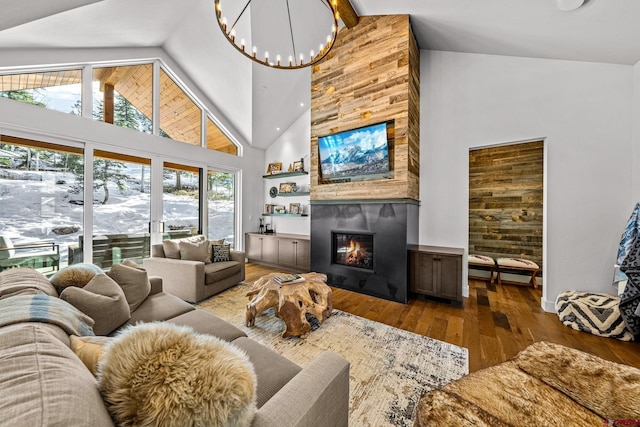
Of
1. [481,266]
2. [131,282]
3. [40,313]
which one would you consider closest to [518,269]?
[481,266]

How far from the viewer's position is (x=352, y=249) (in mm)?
3877

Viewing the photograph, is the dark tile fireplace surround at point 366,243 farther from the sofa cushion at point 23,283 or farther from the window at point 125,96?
the window at point 125,96

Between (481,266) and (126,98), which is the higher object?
(126,98)

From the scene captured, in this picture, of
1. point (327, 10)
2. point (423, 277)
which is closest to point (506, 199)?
point (423, 277)

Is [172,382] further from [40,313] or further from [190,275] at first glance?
[190,275]

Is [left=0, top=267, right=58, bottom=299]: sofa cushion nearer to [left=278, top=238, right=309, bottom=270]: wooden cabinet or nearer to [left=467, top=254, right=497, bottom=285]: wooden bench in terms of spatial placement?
[left=278, top=238, right=309, bottom=270]: wooden cabinet

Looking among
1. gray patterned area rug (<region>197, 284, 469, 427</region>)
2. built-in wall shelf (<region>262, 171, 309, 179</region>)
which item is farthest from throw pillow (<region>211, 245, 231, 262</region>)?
built-in wall shelf (<region>262, 171, 309, 179</region>)

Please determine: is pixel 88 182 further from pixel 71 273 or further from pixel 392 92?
pixel 392 92

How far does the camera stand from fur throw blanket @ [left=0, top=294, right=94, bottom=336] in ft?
2.73

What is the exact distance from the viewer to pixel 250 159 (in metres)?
5.94

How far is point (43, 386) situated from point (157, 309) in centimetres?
161

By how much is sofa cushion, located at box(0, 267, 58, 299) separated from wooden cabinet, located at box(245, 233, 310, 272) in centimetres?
355

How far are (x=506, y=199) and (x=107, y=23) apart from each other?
23.2 feet

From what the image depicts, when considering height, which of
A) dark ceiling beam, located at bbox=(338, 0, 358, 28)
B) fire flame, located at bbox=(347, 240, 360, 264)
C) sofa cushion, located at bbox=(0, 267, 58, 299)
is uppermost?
dark ceiling beam, located at bbox=(338, 0, 358, 28)
